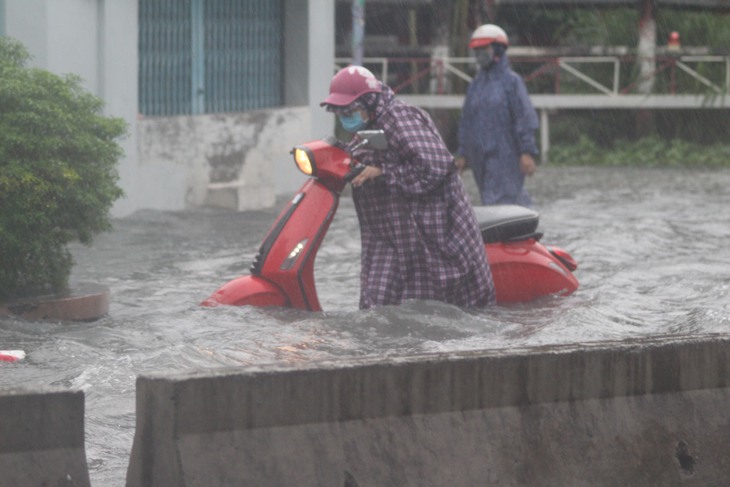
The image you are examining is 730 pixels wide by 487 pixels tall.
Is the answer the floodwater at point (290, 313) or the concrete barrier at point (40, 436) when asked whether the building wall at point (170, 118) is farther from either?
the concrete barrier at point (40, 436)

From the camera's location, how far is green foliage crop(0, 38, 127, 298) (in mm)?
7453

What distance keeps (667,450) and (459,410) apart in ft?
2.35

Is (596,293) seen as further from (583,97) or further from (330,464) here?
(583,97)

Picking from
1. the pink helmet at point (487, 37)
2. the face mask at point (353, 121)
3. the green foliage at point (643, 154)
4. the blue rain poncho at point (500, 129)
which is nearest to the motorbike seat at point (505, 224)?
the face mask at point (353, 121)

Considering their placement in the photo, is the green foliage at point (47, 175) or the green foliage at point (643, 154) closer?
the green foliage at point (47, 175)

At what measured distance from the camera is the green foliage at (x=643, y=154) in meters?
22.3

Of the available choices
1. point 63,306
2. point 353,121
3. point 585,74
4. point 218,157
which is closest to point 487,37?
point 353,121

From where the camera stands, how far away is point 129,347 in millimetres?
6914

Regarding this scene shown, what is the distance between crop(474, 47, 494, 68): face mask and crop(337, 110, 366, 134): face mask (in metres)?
3.39

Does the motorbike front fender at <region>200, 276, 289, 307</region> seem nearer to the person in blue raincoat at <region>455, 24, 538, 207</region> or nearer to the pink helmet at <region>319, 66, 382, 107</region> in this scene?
the pink helmet at <region>319, 66, 382, 107</region>

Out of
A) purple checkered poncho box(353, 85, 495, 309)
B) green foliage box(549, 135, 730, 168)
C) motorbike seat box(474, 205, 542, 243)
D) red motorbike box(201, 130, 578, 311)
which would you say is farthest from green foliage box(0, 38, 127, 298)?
green foliage box(549, 135, 730, 168)

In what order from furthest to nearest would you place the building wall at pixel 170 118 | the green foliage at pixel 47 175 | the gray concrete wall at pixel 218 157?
the gray concrete wall at pixel 218 157
the building wall at pixel 170 118
the green foliage at pixel 47 175

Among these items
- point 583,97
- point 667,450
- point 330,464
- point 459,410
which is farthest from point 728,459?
point 583,97

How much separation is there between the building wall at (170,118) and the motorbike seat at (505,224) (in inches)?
168
